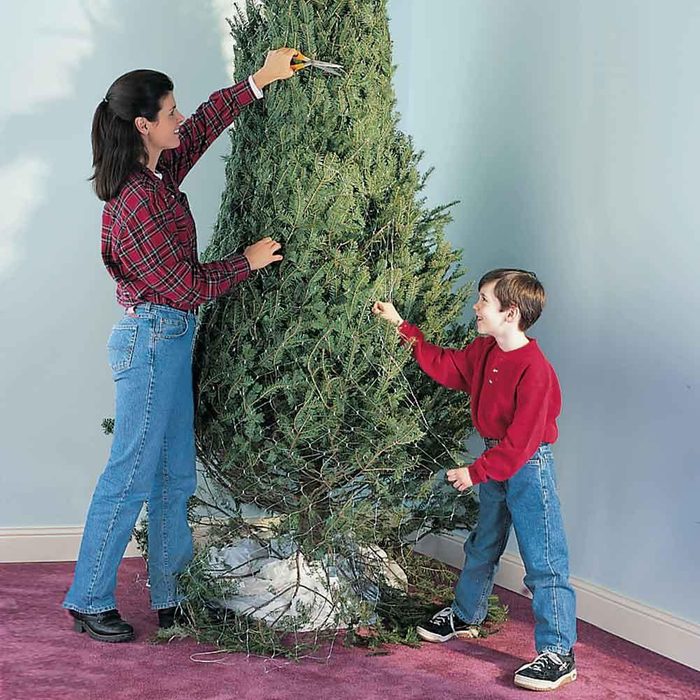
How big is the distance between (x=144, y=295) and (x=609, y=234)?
1.25 metres

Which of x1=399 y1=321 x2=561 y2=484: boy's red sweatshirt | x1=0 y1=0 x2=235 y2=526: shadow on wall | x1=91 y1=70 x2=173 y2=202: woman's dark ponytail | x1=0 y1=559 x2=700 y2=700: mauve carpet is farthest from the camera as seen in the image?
x1=0 y1=0 x2=235 y2=526: shadow on wall

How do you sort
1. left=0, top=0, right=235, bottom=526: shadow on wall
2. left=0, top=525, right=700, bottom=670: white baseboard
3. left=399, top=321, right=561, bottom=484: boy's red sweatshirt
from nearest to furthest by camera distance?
left=399, top=321, right=561, bottom=484: boy's red sweatshirt
left=0, top=525, right=700, bottom=670: white baseboard
left=0, top=0, right=235, bottom=526: shadow on wall

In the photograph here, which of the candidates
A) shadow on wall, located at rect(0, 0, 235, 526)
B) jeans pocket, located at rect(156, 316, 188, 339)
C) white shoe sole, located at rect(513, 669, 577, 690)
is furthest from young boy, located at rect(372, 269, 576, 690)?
shadow on wall, located at rect(0, 0, 235, 526)

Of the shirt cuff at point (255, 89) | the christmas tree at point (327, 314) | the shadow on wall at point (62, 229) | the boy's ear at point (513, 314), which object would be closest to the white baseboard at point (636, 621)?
the christmas tree at point (327, 314)

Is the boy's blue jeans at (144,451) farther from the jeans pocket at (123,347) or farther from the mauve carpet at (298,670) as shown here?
the mauve carpet at (298,670)

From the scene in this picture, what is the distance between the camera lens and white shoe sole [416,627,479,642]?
2.65 meters

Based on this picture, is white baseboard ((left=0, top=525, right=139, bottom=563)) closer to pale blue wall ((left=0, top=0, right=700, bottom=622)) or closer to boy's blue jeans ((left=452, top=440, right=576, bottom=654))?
pale blue wall ((left=0, top=0, right=700, bottom=622))

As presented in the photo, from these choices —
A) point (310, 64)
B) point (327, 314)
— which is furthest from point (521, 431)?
point (310, 64)

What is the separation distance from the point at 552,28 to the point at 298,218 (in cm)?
111

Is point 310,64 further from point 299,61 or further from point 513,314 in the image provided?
point 513,314

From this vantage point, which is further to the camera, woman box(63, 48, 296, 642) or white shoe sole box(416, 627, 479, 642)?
white shoe sole box(416, 627, 479, 642)

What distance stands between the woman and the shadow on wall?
2.49ft

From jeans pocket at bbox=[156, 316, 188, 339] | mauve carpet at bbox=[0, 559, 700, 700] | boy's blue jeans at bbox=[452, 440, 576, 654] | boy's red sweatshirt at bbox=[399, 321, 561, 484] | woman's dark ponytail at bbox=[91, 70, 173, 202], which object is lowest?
mauve carpet at bbox=[0, 559, 700, 700]

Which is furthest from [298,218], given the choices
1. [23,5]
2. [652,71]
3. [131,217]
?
[23,5]
